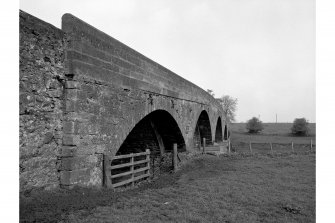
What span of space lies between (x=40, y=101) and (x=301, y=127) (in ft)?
129

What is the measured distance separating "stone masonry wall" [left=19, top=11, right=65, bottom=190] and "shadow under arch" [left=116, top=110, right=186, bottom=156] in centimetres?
538

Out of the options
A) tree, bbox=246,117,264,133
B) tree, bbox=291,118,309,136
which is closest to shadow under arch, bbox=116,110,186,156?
tree, bbox=291,118,309,136

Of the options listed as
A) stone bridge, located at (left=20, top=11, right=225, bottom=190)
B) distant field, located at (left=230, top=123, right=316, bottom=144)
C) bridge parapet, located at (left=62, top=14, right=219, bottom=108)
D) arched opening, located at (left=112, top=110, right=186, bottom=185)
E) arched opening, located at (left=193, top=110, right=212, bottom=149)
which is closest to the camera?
stone bridge, located at (left=20, top=11, right=225, bottom=190)

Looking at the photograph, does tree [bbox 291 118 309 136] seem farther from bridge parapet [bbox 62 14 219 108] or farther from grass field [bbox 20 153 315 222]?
bridge parapet [bbox 62 14 219 108]

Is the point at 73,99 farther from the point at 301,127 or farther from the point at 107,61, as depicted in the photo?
the point at 301,127

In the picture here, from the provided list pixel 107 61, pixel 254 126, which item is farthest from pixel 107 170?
pixel 254 126

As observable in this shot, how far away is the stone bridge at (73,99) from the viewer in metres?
4.54

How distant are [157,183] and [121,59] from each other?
11.0ft

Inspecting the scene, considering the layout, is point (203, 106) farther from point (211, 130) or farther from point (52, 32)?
point (52, 32)

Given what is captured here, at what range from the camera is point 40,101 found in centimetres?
471

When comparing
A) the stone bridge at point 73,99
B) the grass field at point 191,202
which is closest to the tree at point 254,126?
the grass field at point 191,202

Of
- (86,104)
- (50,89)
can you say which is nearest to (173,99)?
(86,104)

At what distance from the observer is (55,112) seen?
16.5ft

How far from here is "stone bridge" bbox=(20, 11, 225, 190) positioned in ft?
14.9
